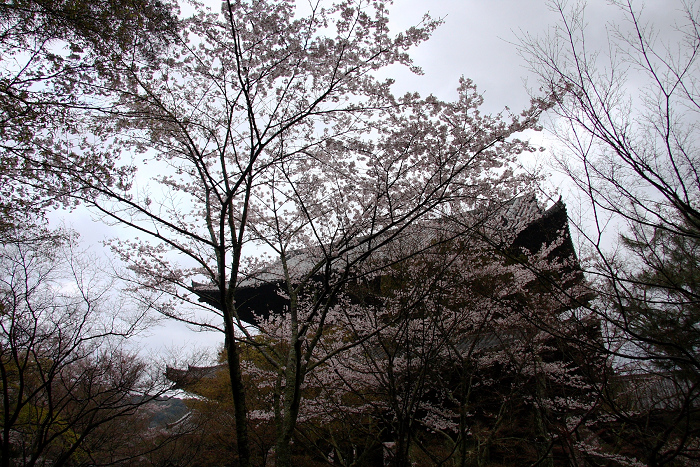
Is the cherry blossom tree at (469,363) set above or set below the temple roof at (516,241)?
below

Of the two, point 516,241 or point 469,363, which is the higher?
point 516,241

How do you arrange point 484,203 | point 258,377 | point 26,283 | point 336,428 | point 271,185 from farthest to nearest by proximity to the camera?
point 258,377, point 336,428, point 271,185, point 26,283, point 484,203

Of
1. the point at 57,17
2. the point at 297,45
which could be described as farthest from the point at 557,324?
the point at 57,17

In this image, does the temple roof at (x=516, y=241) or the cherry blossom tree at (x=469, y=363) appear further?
the temple roof at (x=516, y=241)

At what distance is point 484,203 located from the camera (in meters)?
4.19

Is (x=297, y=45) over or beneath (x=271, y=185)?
over

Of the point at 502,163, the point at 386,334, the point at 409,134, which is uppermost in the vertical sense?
the point at 409,134

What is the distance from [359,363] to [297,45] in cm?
474

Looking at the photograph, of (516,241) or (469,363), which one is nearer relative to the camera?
(469,363)

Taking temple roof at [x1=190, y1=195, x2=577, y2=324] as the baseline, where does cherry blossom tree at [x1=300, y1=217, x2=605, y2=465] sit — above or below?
below

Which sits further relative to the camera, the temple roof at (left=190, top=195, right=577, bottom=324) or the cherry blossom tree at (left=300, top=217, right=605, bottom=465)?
the temple roof at (left=190, top=195, right=577, bottom=324)

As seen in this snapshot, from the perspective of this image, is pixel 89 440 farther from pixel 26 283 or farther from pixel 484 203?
pixel 484 203

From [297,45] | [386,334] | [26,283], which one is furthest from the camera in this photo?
[386,334]

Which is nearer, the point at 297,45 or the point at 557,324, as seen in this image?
the point at 297,45
